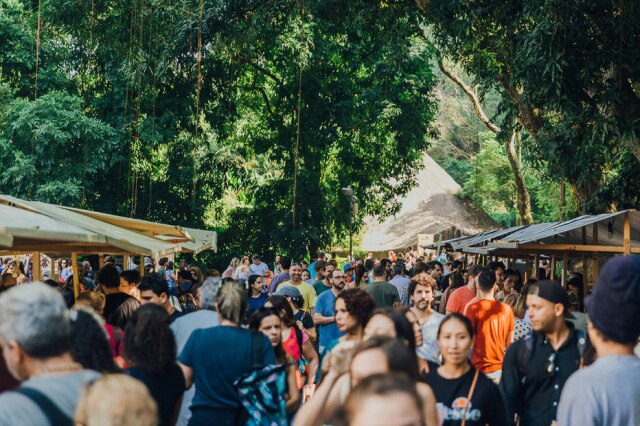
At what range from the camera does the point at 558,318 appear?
23.0 ft

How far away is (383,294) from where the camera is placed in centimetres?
1177

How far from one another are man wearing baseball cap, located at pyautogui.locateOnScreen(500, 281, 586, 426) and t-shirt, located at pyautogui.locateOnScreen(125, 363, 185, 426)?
217 centimetres

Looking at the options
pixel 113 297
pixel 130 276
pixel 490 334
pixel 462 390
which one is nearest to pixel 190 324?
pixel 462 390

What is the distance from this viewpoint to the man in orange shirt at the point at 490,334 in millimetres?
9445

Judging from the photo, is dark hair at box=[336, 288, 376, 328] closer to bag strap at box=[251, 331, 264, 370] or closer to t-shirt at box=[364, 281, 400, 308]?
bag strap at box=[251, 331, 264, 370]

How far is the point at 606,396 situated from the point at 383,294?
7.52 m

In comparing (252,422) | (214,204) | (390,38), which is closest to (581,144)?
(390,38)

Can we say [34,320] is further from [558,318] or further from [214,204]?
[214,204]

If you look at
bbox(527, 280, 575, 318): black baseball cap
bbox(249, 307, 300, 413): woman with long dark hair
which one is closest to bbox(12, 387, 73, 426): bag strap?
bbox(249, 307, 300, 413): woman with long dark hair

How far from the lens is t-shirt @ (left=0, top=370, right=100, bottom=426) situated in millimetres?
3811

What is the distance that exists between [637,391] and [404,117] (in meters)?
29.5

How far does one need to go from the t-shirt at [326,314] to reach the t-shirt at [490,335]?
7.17 feet

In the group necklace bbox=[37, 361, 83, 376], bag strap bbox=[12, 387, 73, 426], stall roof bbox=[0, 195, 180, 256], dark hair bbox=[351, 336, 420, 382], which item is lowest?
bag strap bbox=[12, 387, 73, 426]

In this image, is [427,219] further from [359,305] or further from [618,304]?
[618,304]
